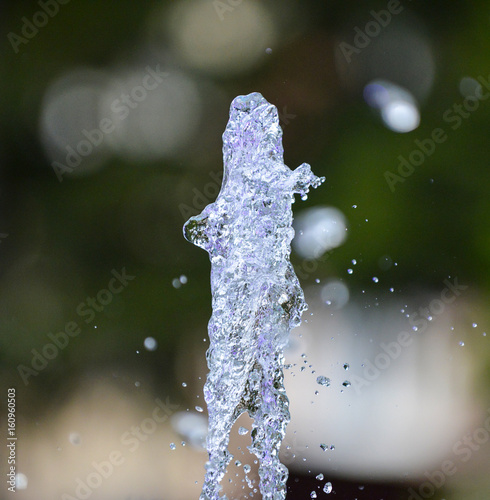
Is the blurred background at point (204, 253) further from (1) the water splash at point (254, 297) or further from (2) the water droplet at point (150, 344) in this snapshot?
(1) the water splash at point (254, 297)

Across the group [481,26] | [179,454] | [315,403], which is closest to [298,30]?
[481,26]

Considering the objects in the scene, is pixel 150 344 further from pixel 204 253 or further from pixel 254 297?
pixel 254 297

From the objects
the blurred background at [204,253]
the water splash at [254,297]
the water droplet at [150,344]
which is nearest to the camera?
the water splash at [254,297]

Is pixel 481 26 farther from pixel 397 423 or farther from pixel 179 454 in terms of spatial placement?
pixel 179 454

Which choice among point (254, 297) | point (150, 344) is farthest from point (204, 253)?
point (254, 297)

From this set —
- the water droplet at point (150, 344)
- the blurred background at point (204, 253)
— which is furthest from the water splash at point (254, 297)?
the water droplet at point (150, 344)

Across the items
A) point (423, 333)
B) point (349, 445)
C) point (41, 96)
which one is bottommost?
point (349, 445)
